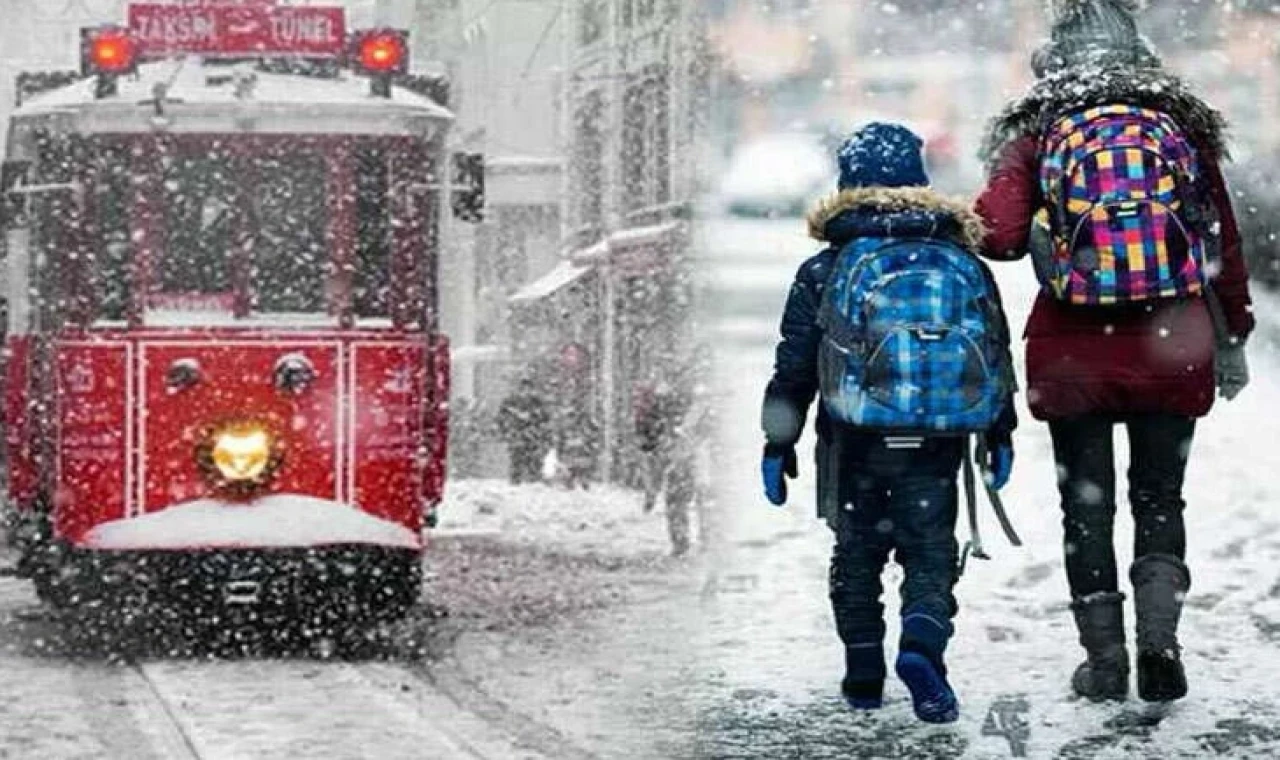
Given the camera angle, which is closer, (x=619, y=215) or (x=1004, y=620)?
(x=1004, y=620)

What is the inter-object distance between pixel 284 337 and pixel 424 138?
1.13 m

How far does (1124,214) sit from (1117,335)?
331 mm

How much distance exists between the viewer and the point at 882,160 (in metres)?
6.68

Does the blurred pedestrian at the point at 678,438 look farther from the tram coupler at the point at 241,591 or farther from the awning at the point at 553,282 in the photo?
the awning at the point at 553,282

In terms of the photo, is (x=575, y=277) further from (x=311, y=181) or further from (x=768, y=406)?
(x=768, y=406)

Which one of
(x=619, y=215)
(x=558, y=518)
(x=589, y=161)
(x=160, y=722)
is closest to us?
(x=160, y=722)

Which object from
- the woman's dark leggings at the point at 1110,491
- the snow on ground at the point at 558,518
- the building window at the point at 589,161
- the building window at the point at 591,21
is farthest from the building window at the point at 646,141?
the woman's dark leggings at the point at 1110,491

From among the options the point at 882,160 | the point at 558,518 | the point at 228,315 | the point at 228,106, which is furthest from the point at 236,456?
the point at 558,518

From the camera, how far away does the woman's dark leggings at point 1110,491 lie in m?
6.81

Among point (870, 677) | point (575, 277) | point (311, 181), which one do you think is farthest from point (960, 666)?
point (575, 277)

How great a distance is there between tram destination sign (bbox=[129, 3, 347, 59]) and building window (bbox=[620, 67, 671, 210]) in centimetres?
1939

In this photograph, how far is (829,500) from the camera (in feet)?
22.1

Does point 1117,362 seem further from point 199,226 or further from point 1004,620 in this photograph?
point 199,226

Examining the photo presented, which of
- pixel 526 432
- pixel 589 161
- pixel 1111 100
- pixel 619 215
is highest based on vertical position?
pixel 589 161
